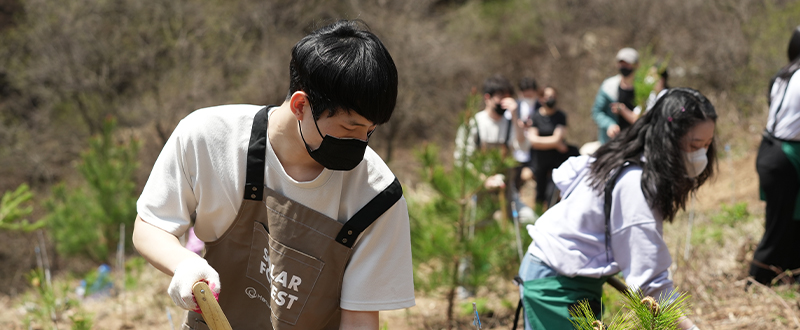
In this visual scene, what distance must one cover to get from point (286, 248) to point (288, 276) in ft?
0.23

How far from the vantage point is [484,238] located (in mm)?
3652

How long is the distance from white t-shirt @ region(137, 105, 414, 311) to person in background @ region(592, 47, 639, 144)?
11.4 feet

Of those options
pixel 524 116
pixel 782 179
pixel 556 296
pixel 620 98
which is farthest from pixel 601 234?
pixel 524 116

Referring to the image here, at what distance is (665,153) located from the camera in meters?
1.82

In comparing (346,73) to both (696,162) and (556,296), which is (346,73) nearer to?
(556,296)

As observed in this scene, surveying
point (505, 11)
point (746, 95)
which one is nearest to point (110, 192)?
point (746, 95)

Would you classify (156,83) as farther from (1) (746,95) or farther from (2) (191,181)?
(2) (191,181)

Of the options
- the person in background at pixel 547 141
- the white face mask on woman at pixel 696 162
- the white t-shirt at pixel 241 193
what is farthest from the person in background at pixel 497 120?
the white t-shirt at pixel 241 193

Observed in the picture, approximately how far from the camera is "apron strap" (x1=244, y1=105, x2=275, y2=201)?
143cm

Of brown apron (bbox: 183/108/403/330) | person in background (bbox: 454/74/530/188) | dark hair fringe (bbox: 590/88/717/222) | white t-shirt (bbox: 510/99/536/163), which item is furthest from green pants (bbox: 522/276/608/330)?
white t-shirt (bbox: 510/99/536/163)

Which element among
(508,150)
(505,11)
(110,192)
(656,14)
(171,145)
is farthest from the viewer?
(505,11)

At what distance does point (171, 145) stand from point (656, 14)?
13.4m

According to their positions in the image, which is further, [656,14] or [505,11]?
[505,11]

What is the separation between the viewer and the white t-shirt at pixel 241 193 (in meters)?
1.43
